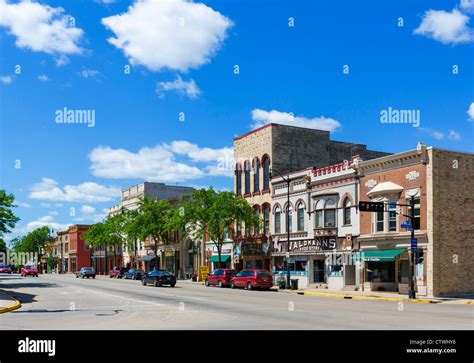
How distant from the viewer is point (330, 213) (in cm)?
4616

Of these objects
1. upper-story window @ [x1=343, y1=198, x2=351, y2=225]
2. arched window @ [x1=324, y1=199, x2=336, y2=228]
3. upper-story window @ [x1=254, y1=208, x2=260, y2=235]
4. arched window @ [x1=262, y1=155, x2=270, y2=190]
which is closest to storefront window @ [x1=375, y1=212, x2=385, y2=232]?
upper-story window @ [x1=343, y1=198, x2=351, y2=225]

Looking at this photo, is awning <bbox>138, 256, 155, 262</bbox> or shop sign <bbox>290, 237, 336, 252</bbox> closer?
shop sign <bbox>290, 237, 336, 252</bbox>

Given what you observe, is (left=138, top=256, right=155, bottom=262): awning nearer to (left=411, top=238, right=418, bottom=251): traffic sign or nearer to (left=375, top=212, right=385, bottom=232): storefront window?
(left=375, top=212, right=385, bottom=232): storefront window

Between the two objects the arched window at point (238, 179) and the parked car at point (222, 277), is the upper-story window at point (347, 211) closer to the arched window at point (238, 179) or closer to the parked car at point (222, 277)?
the parked car at point (222, 277)

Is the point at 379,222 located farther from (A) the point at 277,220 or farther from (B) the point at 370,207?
(A) the point at 277,220

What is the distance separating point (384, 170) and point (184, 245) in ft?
120

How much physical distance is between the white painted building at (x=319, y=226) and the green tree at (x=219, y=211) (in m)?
3.15

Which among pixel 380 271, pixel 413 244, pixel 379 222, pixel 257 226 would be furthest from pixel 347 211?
pixel 257 226

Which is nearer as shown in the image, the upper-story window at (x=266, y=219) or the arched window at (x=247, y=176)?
the upper-story window at (x=266, y=219)

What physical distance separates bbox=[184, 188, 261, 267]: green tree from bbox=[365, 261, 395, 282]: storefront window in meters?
15.1

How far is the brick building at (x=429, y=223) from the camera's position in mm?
36625

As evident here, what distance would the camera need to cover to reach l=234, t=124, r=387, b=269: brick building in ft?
180

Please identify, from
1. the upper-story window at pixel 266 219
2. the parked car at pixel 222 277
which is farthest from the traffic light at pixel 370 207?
the upper-story window at pixel 266 219

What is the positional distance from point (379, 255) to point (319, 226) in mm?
8087
